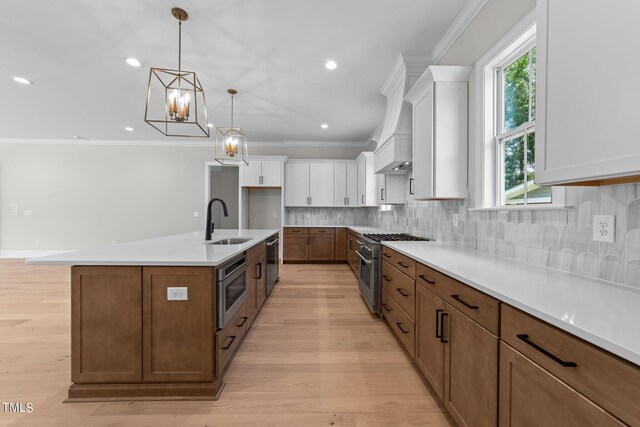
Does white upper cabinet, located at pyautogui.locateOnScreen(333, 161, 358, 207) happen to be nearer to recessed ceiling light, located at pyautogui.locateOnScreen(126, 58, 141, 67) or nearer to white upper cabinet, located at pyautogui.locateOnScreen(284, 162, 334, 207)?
white upper cabinet, located at pyautogui.locateOnScreen(284, 162, 334, 207)

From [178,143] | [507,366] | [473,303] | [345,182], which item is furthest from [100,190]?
[507,366]

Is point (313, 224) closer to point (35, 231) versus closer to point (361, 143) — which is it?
point (361, 143)

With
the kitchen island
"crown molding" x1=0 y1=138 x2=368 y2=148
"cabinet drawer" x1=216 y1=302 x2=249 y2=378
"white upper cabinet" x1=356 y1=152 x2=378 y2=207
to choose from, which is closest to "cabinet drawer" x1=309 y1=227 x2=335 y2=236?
"white upper cabinet" x1=356 y1=152 x2=378 y2=207

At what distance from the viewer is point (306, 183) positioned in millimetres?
6391

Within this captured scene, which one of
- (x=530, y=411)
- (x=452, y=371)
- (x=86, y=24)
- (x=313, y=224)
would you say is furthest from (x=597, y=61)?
(x=313, y=224)

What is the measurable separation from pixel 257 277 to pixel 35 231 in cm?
720

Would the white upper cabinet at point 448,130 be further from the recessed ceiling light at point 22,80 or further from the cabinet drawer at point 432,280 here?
the recessed ceiling light at point 22,80

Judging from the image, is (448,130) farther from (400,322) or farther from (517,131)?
(400,322)

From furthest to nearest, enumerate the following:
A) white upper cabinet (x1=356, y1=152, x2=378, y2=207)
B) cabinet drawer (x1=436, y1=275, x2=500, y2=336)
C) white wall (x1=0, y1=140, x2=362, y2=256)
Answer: white wall (x1=0, y1=140, x2=362, y2=256) < white upper cabinet (x1=356, y1=152, x2=378, y2=207) < cabinet drawer (x1=436, y1=275, x2=500, y2=336)

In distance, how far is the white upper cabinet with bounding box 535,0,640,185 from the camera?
34.5 inches

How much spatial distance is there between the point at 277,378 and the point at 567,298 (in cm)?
180

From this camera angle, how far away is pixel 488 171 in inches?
86.8

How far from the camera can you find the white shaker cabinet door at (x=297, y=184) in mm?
6391

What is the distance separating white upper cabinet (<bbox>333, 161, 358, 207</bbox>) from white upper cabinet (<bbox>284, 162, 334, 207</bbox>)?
0.14m
